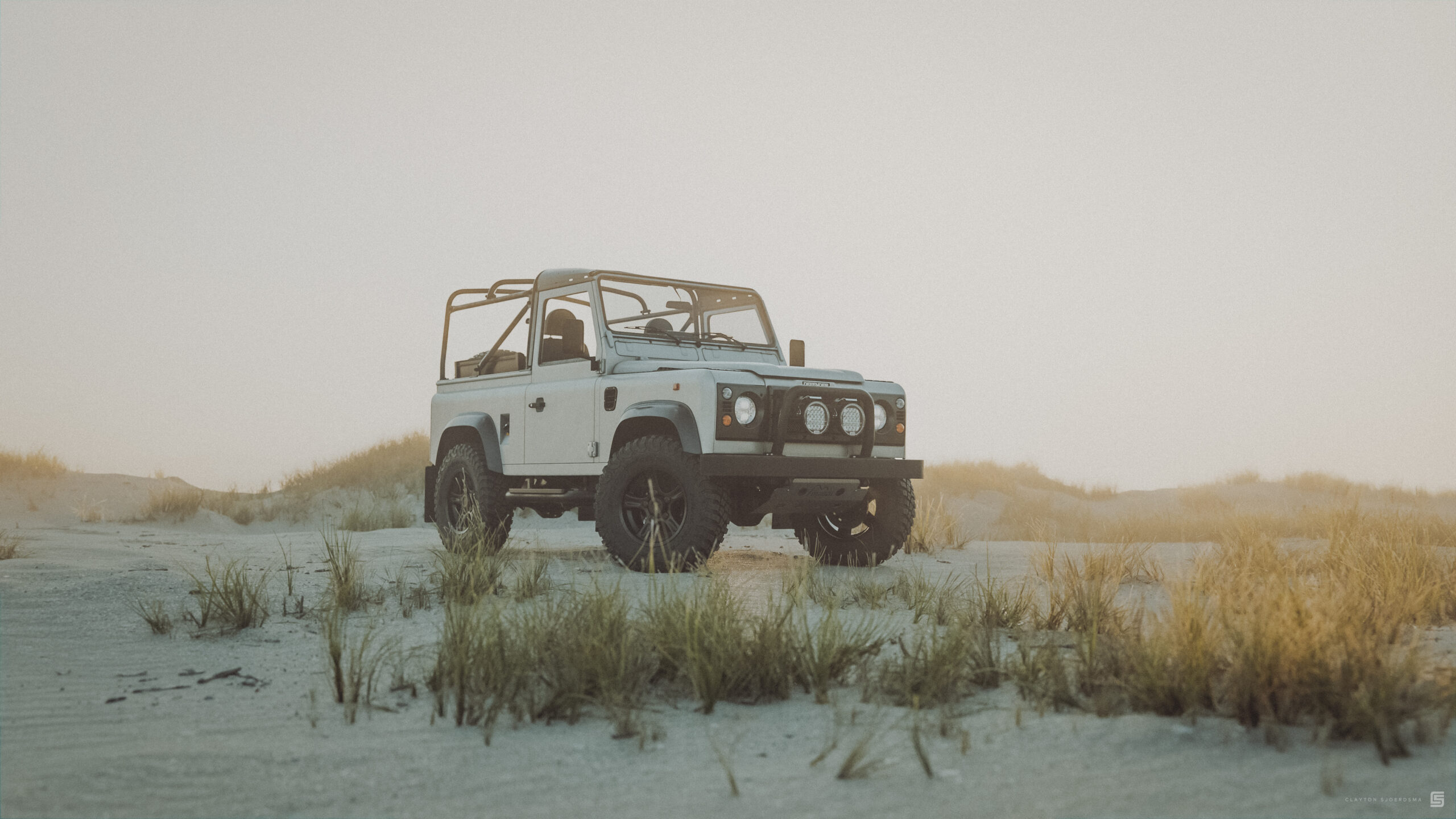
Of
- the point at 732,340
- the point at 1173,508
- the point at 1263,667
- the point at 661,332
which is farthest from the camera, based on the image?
the point at 1173,508

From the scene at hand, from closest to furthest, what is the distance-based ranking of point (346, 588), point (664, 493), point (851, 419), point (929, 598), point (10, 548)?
point (929, 598)
point (346, 588)
point (664, 493)
point (10, 548)
point (851, 419)

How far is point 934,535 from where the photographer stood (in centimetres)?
1095

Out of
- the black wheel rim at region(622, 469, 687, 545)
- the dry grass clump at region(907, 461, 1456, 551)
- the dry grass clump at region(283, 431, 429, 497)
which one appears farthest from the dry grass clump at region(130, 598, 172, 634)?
the dry grass clump at region(283, 431, 429, 497)

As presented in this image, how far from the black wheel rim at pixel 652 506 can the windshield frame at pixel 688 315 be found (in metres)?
1.38

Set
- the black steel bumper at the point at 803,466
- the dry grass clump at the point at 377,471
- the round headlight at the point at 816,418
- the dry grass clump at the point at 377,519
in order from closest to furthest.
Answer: the black steel bumper at the point at 803,466, the round headlight at the point at 816,418, the dry grass clump at the point at 377,519, the dry grass clump at the point at 377,471

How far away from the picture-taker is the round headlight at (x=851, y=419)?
24.0 feet

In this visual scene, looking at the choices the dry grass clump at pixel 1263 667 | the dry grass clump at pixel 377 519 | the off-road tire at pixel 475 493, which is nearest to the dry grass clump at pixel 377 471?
the dry grass clump at pixel 377 519

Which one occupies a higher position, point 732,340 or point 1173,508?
point 732,340

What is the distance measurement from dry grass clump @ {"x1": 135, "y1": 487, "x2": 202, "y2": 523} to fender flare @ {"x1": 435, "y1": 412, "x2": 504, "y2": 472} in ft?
30.0

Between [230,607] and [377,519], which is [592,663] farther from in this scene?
[377,519]

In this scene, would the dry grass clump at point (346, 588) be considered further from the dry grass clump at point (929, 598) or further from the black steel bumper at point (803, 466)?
the dry grass clump at point (929, 598)

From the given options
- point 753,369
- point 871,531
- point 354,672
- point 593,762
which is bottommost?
point 593,762

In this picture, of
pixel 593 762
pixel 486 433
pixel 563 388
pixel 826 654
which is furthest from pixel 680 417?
pixel 593 762

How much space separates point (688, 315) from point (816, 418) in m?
1.93
